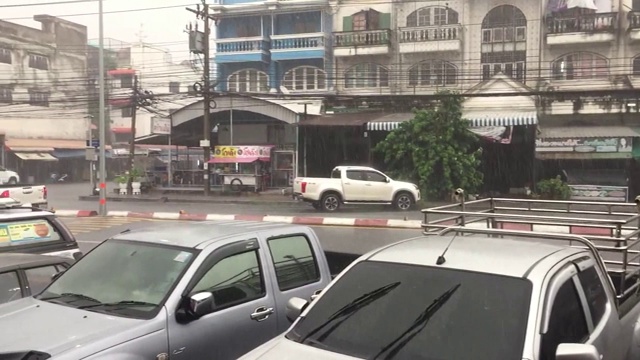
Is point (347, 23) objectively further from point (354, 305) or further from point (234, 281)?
point (354, 305)

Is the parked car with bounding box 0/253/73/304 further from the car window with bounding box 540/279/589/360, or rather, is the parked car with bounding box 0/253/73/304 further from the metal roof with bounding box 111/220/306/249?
the car window with bounding box 540/279/589/360

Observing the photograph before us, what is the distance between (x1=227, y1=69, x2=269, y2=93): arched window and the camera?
32.9 meters

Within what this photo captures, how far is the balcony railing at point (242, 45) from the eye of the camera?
105 feet

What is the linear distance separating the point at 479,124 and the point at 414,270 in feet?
74.2

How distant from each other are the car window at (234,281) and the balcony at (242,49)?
95.5ft

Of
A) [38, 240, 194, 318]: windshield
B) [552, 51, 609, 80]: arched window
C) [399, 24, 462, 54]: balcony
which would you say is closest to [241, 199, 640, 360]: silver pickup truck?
[38, 240, 194, 318]: windshield

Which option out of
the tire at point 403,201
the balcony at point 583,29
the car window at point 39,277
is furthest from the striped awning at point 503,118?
the car window at point 39,277

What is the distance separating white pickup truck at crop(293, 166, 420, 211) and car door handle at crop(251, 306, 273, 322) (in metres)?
16.3

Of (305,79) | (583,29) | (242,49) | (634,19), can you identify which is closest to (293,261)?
(583,29)

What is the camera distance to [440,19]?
1177 inches

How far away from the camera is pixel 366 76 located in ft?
99.9

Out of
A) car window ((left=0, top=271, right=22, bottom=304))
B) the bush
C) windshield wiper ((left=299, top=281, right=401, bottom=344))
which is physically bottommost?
the bush

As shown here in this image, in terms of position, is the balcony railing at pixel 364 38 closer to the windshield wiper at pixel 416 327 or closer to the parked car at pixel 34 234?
the parked car at pixel 34 234

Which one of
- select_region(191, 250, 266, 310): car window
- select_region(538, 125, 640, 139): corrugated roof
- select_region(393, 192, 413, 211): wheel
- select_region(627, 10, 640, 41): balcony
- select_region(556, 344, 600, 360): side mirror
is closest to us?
select_region(556, 344, 600, 360): side mirror
